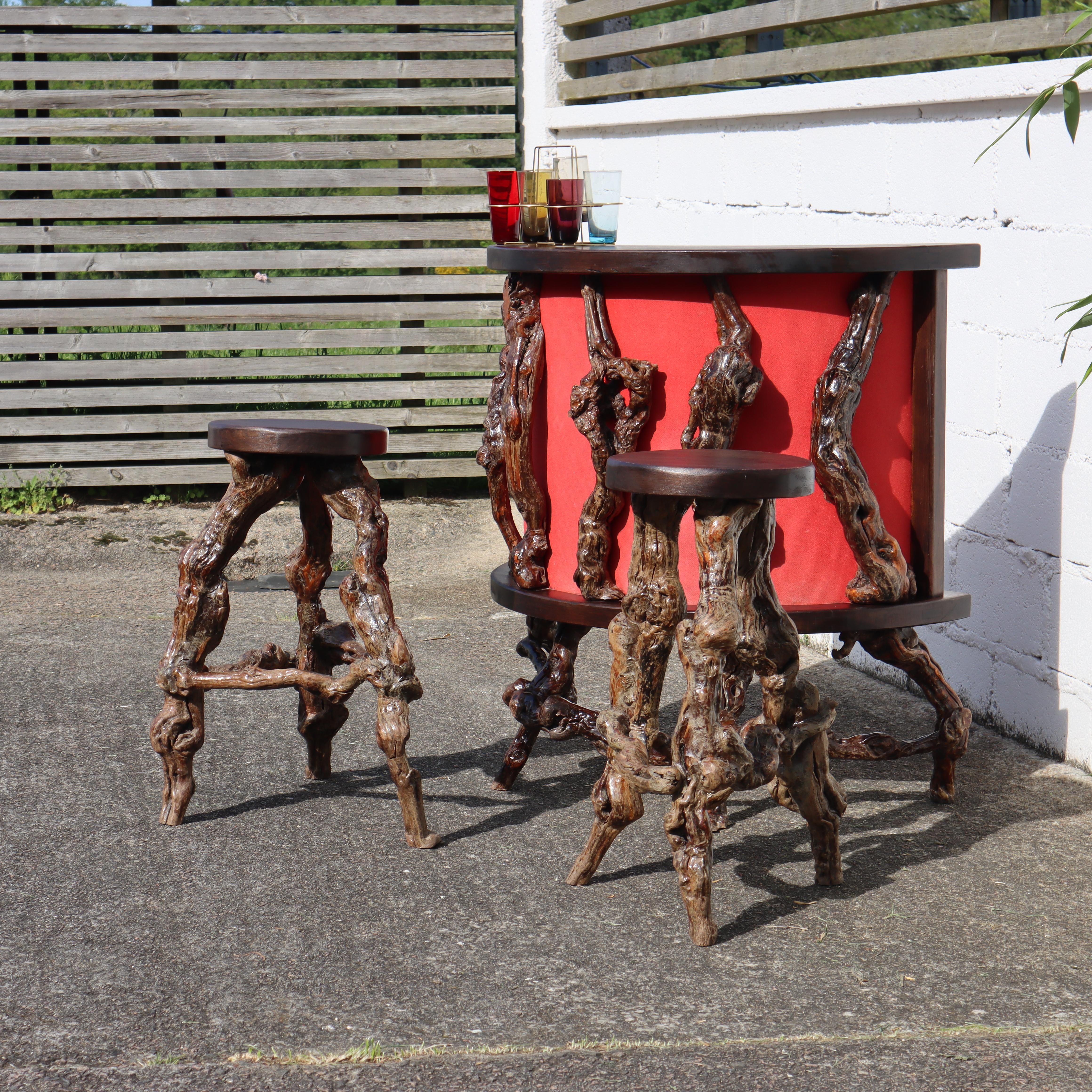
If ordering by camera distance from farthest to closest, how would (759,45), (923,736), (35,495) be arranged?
1. (35,495)
2. (759,45)
3. (923,736)

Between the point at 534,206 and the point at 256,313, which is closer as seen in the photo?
the point at 534,206

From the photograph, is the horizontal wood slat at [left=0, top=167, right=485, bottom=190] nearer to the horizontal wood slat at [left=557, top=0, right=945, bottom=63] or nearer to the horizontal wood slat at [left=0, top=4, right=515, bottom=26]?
the horizontal wood slat at [left=0, top=4, right=515, bottom=26]

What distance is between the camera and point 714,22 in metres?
4.59

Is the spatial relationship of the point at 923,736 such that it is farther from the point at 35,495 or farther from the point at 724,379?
the point at 35,495

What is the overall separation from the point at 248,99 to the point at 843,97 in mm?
3215

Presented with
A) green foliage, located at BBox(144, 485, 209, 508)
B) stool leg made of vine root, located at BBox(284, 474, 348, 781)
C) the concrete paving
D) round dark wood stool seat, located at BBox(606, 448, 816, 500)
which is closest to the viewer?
the concrete paving

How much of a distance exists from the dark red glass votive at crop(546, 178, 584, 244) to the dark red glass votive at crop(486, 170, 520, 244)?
0.11 meters

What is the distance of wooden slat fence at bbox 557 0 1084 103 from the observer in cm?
335

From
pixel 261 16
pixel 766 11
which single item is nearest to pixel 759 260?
pixel 766 11

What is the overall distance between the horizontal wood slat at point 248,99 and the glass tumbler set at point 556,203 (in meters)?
3.15

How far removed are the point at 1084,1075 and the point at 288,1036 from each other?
114cm

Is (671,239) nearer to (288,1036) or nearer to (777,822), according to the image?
(777,822)

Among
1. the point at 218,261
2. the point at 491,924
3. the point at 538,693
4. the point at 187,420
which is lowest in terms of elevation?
the point at 491,924

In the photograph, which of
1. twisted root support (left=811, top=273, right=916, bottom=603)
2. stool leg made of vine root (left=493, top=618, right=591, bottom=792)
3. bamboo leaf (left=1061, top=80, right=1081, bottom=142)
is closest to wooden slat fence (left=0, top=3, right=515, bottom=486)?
stool leg made of vine root (left=493, top=618, right=591, bottom=792)
